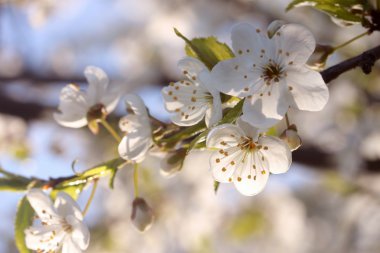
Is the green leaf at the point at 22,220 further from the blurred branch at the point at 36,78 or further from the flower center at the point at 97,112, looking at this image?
the blurred branch at the point at 36,78

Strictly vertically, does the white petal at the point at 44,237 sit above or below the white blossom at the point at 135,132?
below

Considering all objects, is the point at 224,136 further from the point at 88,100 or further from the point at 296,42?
the point at 88,100

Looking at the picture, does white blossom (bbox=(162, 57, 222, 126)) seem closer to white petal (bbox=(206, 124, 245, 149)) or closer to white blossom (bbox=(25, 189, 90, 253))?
white petal (bbox=(206, 124, 245, 149))

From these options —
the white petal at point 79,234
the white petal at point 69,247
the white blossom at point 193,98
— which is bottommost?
the white petal at point 69,247

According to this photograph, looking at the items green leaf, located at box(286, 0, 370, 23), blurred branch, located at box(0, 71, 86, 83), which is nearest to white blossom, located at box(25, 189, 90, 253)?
green leaf, located at box(286, 0, 370, 23)

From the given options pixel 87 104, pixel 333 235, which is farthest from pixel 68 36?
pixel 87 104

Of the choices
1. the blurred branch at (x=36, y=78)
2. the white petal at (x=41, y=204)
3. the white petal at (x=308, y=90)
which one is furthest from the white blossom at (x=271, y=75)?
the blurred branch at (x=36, y=78)
